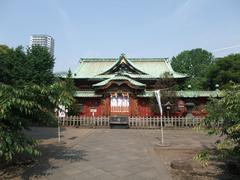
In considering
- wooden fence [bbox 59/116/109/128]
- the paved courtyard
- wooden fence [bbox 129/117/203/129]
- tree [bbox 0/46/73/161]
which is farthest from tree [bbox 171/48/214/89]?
tree [bbox 0/46/73/161]

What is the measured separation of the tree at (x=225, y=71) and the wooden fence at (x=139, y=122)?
77.4 feet

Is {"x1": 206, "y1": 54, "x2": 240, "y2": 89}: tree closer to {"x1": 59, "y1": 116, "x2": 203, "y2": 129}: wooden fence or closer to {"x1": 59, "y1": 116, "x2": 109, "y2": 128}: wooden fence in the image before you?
{"x1": 59, "y1": 116, "x2": 203, "y2": 129}: wooden fence

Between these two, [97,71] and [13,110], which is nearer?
[13,110]

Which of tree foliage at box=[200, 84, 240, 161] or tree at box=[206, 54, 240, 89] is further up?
tree at box=[206, 54, 240, 89]

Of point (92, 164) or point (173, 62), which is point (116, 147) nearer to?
point (92, 164)

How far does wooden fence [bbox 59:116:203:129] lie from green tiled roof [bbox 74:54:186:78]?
842 cm

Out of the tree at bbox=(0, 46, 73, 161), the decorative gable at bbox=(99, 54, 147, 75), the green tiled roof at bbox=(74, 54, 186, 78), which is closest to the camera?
the tree at bbox=(0, 46, 73, 161)

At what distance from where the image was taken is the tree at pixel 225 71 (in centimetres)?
4422

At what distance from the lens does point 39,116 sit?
7.25 m

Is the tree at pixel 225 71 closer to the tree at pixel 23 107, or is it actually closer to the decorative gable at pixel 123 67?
the decorative gable at pixel 123 67

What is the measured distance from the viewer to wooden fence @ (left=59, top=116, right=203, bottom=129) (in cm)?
2392

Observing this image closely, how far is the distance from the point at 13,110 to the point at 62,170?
2.66 meters

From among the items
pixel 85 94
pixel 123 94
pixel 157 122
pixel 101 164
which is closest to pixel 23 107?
pixel 101 164

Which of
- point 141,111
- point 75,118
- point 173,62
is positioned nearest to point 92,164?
point 75,118
